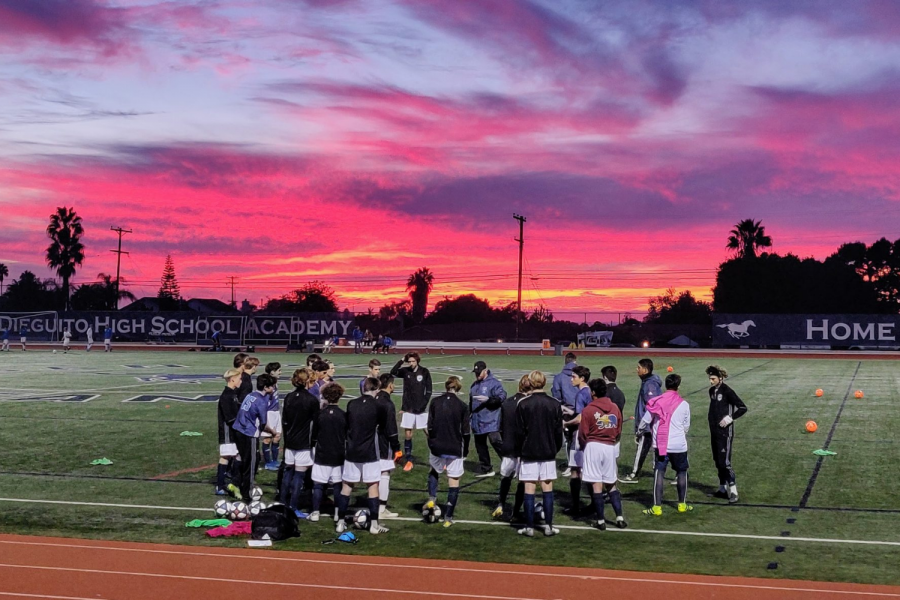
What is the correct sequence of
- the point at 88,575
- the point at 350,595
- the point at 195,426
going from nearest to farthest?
1. the point at 350,595
2. the point at 88,575
3. the point at 195,426

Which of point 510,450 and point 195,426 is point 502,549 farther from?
point 195,426

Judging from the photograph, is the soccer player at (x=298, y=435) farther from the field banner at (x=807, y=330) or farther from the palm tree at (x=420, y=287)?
the palm tree at (x=420, y=287)

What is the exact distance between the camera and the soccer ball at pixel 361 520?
39.1 feet

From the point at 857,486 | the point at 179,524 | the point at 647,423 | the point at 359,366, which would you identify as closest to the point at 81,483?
the point at 179,524

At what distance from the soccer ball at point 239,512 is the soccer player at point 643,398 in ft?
19.3

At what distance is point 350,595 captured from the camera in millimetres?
9266

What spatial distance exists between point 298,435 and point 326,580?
3117 millimetres

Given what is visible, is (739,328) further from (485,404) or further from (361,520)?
(361,520)

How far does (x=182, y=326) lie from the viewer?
80.3 m

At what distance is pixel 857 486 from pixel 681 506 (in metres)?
3.95

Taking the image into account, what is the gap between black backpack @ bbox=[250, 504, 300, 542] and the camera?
447 inches

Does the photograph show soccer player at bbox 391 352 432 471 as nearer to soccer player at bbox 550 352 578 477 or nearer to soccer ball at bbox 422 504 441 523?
soccer player at bbox 550 352 578 477

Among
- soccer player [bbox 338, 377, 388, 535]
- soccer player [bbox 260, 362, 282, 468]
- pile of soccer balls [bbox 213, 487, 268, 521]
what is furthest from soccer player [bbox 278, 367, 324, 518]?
soccer player [bbox 260, 362, 282, 468]

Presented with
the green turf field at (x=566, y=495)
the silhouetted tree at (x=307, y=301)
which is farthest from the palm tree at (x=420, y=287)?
the green turf field at (x=566, y=495)
